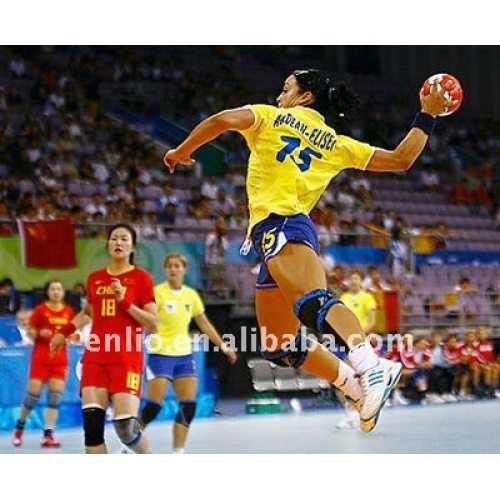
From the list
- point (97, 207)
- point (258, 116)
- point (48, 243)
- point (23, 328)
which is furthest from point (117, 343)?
point (97, 207)

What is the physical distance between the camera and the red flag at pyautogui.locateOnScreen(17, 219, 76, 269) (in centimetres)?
1080

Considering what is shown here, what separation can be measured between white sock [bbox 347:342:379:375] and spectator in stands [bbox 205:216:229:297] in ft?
21.1

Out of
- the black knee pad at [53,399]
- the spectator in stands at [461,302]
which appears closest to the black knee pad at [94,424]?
the black knee pad at [53,399]

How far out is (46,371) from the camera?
352 inches

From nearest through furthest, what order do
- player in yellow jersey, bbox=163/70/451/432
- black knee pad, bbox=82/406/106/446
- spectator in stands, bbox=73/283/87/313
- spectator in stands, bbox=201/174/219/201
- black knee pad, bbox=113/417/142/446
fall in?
1. player in yellow jersey, bbox=163/70/451/432
2. black knee pad, bbox=82/406/106/446
3. black knee pad, bbox=113/417/142/446
4. spectator in stands, bbox=73/283/87/313
5. spectator in stands, bbox=201/174/219/201

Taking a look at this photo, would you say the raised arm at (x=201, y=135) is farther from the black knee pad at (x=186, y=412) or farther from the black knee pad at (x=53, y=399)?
the black knee pad at (x=53, y=399)

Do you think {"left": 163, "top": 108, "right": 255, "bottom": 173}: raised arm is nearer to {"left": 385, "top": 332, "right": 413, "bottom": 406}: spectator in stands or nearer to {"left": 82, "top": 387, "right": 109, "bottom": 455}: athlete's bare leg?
{"left": 82, "top": 387, "right": 109, "bottom": 455}: athlete's bare leg

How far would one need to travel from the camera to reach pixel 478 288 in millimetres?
14344

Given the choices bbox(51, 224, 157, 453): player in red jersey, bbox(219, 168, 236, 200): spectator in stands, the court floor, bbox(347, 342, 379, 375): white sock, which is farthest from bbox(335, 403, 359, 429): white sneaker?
bbox(347, 342, 379, 375): white sock

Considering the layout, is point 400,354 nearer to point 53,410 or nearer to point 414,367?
point 414,367

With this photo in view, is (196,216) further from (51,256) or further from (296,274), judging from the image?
(296,274)

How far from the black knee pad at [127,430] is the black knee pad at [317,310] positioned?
1.54 meters

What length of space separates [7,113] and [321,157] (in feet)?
26.9

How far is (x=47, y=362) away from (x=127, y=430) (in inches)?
103
